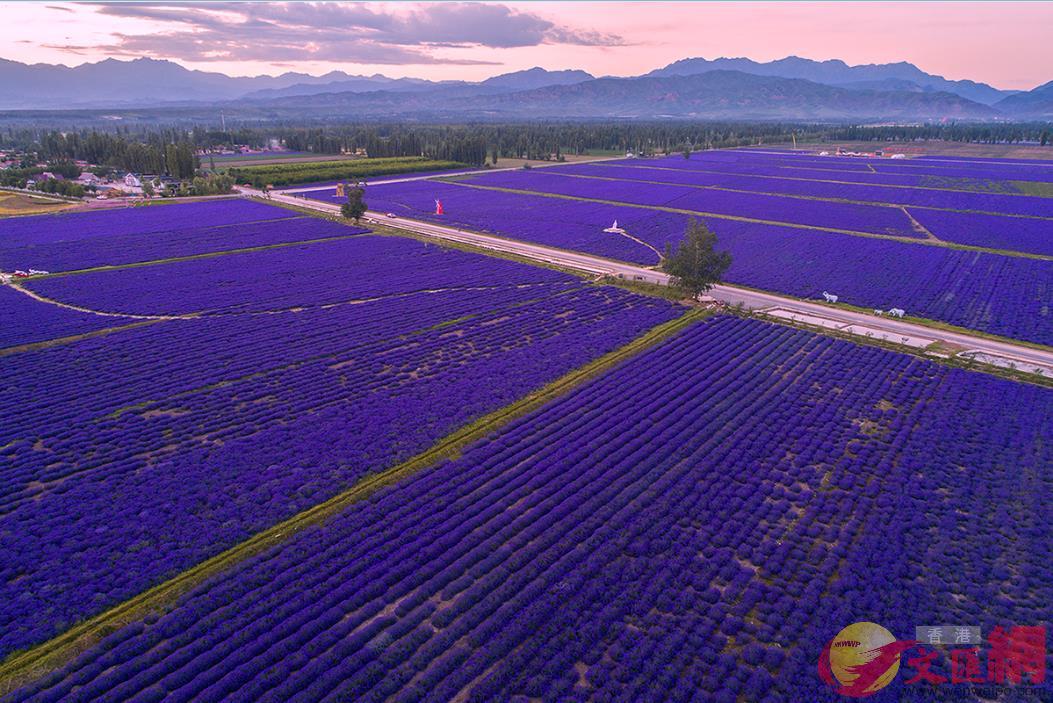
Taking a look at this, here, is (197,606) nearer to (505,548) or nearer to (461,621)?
(461,621)

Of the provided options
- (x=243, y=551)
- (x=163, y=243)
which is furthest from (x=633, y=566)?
(x=163, y=243)

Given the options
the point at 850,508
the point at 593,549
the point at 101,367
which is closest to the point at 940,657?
the point at 850,508

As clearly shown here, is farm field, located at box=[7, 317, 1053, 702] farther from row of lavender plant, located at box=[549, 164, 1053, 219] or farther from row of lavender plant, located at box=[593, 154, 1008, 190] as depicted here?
row of lavender plant, located at box=[593, 154, 1008, 190]

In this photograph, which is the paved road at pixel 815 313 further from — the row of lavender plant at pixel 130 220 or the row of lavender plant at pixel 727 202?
the row of lavender plant at pixel 727 202

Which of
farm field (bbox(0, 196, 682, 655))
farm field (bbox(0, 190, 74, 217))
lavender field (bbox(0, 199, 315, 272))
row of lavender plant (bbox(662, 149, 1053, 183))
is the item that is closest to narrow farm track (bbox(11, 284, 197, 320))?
farm field (bbox(0, 196, 682, 655))

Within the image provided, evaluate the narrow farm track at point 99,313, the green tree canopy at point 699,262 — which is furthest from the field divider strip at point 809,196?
the narrow farm track at point 99,313
